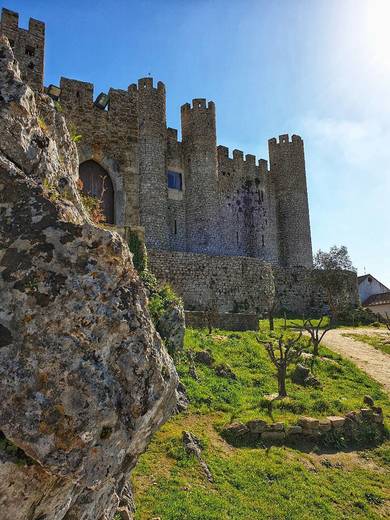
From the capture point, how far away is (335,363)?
1803 centimetres

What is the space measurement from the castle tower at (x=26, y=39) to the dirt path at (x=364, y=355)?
66.3 ft

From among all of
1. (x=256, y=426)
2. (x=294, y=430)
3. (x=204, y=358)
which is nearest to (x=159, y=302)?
(x=204, y=358)

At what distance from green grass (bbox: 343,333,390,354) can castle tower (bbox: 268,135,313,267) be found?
1811 cm

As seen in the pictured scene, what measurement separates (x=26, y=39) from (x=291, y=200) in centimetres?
2924

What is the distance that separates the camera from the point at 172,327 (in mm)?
13031

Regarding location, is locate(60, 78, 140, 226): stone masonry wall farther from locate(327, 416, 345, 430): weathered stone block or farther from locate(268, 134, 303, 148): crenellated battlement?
locate(268, 134, 303, 148): crenellated battlement

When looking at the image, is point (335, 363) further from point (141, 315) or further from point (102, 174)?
point (141, 315)

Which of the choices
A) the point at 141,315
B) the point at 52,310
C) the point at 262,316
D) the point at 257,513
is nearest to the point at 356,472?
the point at 257,513

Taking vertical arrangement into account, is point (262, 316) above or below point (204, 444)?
above

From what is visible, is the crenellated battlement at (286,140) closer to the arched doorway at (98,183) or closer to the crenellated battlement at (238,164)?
the crenellated battlement at (238,164)

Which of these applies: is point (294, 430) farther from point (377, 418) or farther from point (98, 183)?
point (98, 183)

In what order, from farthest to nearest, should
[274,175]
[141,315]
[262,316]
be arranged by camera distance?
[274,175], [262,316], [141,315]

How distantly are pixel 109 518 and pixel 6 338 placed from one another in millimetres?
2038

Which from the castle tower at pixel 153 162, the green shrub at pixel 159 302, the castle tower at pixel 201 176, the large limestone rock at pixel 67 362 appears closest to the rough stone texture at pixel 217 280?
the castle tower at pixel 153 162
